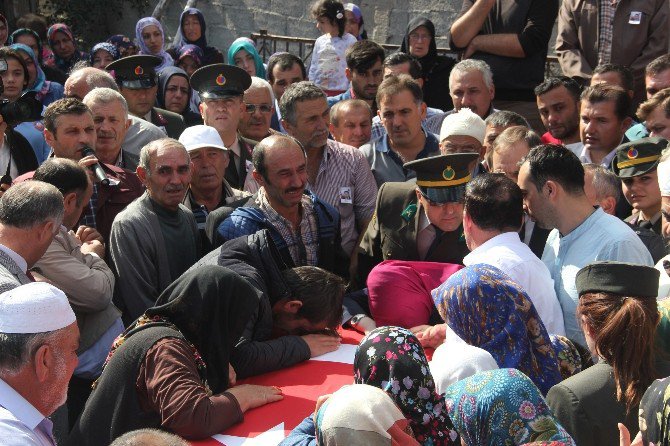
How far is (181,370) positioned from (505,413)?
1208 mm

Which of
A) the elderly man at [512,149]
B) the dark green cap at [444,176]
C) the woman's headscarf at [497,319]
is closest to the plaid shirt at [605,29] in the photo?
the elderly man at [512,149]

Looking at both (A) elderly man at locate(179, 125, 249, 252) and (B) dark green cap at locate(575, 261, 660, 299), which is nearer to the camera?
A: (B) dark green cap at locate(575, 261, 660, 299)

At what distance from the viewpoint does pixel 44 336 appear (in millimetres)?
2609

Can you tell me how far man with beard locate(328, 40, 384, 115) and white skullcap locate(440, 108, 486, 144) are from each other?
67.2 inches

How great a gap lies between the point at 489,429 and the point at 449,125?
3.11 m

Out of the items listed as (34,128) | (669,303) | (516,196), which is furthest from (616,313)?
(34,128)

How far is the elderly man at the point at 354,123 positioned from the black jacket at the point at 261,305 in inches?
87.9

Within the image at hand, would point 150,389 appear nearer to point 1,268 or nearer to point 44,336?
point 44,336

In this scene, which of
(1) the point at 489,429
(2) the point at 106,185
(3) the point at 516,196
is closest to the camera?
(1) the point at 489,429

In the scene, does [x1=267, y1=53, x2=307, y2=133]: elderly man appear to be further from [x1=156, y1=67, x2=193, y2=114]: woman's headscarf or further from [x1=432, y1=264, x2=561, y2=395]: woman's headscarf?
[x1=432, y1=264, x2=561, y2=395]: woman's headscarf

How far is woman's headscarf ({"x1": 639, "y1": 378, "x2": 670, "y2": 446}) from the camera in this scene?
226 cm

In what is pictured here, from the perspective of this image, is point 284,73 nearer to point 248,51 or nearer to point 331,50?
point 248,51

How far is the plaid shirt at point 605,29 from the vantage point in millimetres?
6695

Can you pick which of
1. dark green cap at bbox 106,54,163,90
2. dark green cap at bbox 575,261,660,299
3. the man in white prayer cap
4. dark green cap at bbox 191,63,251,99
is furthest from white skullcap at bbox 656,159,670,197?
dark green cap at bbox 106,54,163,90
